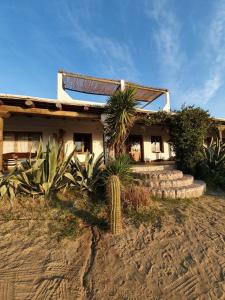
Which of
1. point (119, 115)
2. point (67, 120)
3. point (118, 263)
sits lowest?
point (118, 263)

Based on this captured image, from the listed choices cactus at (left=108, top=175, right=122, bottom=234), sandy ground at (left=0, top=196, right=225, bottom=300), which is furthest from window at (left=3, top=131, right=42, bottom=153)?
cactus at (left=108, top=175, right=122, bottom=234)

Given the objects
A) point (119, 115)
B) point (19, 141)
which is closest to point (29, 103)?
point (119, 115)

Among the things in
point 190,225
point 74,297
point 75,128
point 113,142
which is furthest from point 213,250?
point 75,128

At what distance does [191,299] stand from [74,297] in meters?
1.38

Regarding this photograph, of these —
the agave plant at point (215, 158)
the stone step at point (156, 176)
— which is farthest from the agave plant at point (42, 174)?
the agave plant at point (215, 158)

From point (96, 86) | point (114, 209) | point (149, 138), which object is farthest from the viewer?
point (149, 138)

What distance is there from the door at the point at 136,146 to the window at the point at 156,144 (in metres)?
0.96

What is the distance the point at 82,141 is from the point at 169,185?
649 cm

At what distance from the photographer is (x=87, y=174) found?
5.42m

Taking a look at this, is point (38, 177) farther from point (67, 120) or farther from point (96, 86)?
point (96, 86)

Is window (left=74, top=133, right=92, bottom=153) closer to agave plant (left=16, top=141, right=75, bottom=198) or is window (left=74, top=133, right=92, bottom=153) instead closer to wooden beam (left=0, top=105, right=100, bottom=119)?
wooden beam (left=0, top=105, right=100, bottom=119)

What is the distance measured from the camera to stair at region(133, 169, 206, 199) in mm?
5273

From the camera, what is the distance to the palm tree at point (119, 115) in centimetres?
678

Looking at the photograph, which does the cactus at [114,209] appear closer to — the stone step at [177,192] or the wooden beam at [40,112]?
the stone step at [177,192]
